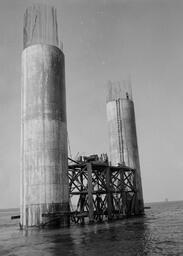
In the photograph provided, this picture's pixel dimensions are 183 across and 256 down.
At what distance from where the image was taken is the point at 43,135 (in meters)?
32.1

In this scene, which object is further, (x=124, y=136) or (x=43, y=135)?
(x=124, y=136)

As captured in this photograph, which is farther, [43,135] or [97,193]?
[97,193]

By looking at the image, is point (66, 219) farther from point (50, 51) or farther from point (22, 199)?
point (50, 51)

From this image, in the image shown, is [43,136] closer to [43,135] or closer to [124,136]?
[43,135]

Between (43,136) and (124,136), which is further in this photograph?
(124,136)

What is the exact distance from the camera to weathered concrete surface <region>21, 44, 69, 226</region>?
30594 millimetres

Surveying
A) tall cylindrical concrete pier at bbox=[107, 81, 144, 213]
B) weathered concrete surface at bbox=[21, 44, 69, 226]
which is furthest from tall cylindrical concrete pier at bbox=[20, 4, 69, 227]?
tall cylindrical concrete pier at bbox=[107, 81, 144, 213]

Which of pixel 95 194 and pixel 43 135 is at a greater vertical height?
pixel 43 135

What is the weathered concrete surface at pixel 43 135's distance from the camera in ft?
100

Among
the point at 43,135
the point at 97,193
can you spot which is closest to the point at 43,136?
the point at 43,135

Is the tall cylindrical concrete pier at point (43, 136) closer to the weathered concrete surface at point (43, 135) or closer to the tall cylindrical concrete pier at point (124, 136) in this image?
the weathered concrete surface at point (43, 135)

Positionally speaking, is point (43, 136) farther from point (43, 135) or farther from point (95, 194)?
point (95, 194)

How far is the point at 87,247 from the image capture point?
1869cm

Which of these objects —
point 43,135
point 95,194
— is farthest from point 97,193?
point 43,135
